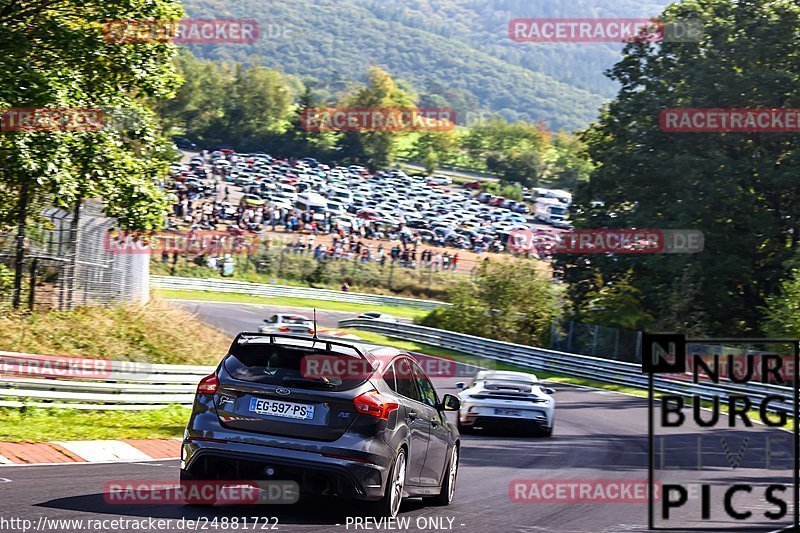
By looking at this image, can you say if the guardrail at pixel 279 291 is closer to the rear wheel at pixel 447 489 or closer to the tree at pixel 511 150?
the rear wheel at pixel 447 489

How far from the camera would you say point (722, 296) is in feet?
145

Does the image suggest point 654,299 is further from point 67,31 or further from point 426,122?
point 426,122

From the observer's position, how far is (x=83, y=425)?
621 inches

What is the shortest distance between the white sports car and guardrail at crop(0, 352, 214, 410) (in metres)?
4.71

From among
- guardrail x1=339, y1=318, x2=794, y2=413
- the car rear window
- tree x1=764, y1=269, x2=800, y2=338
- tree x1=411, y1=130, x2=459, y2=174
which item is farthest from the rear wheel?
tree x1=411, y1=130, x2=459, y2=174

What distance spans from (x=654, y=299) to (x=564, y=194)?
84312mm

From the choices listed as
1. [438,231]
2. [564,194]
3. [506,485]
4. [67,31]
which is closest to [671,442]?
[506,485]

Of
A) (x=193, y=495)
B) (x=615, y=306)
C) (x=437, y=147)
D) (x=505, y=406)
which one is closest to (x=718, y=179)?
(x=615, y=306)

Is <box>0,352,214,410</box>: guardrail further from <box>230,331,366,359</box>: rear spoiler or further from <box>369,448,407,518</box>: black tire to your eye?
<box>369,448,407,518</box>: black tire

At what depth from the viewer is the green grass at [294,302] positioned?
201 ft

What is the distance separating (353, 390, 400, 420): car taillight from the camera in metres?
8.69

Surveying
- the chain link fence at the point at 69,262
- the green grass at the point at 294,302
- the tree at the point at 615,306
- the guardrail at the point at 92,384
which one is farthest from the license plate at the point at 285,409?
the green grass at the point at 294,302

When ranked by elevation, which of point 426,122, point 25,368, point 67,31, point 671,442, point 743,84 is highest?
point 426,122

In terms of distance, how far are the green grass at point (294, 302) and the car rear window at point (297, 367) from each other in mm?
50987
